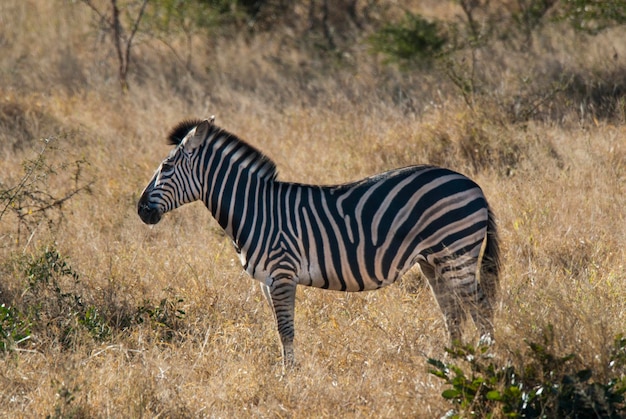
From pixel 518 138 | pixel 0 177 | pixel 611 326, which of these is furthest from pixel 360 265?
pixel 0 177

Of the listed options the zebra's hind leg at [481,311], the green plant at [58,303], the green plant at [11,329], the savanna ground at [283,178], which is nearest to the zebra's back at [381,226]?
the zebra's hind leg at [481,311]

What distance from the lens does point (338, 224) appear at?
572 cm

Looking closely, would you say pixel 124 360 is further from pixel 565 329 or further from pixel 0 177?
pixel 0 177

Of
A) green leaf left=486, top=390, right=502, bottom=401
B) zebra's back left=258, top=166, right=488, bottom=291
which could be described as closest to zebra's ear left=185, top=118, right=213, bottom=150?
zebra's back left=258, top=166, right=488, bottom=291

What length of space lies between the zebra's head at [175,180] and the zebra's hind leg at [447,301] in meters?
1.67

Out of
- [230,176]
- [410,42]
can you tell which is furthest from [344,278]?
[410,42]

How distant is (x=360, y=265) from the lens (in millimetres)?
5648

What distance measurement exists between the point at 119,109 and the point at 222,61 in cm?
278

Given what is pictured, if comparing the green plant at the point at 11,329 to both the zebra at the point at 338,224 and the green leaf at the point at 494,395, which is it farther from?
the green leaf at the point at 494,395

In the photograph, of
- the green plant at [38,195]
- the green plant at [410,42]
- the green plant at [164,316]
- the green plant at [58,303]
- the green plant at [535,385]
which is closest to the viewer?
the green plant at [535,385]

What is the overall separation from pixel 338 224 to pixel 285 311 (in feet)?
2.16

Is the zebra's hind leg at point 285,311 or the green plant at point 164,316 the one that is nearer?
the zebra's hind leg at point 285,311

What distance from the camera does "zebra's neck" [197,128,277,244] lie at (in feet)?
19.3

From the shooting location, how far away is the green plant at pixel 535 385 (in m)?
4.39
